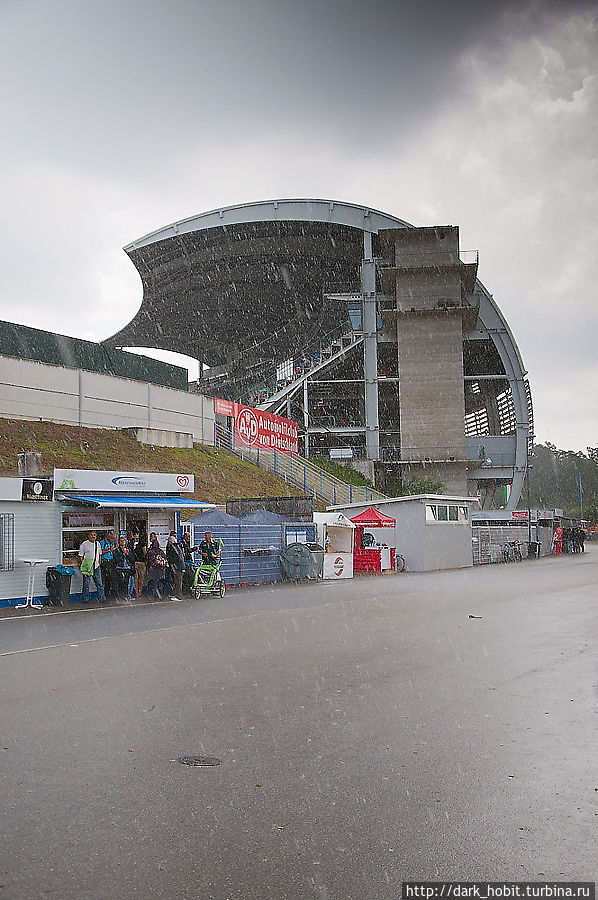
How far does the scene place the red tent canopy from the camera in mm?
30797

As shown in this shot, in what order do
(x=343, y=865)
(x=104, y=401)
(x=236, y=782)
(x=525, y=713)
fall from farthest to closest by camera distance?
(x=104, y=401)
(x=525, y=713)
(x=236, y=782)
(x=343, y=865)

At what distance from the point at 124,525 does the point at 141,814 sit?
54.3 feet

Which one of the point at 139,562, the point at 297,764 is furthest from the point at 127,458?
the point at 297,764

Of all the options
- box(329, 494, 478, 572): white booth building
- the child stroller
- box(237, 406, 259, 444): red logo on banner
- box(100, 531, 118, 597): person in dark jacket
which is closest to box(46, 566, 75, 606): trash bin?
box(100, 531, 118, 597): person in dark jacket

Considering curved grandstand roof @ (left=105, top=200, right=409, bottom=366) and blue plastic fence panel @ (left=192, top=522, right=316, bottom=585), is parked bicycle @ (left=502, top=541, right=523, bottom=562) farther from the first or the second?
A: curved grandstand roof @ (left=105, top=200, right=409, bottom=366)

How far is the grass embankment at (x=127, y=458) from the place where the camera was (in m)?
28.4

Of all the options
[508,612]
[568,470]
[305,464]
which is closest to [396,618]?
[508,612]

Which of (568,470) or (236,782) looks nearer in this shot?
(236,782)

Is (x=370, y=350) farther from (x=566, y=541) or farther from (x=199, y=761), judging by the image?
(x=199, y=761)

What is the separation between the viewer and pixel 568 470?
488ft

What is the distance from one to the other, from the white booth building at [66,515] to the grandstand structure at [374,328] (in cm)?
3537

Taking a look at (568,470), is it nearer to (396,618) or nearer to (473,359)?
(473,359)

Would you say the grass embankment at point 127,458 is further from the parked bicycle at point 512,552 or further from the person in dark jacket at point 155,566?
the parked bicycle at point 512,552

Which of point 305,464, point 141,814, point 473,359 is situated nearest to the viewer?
point 141,814
